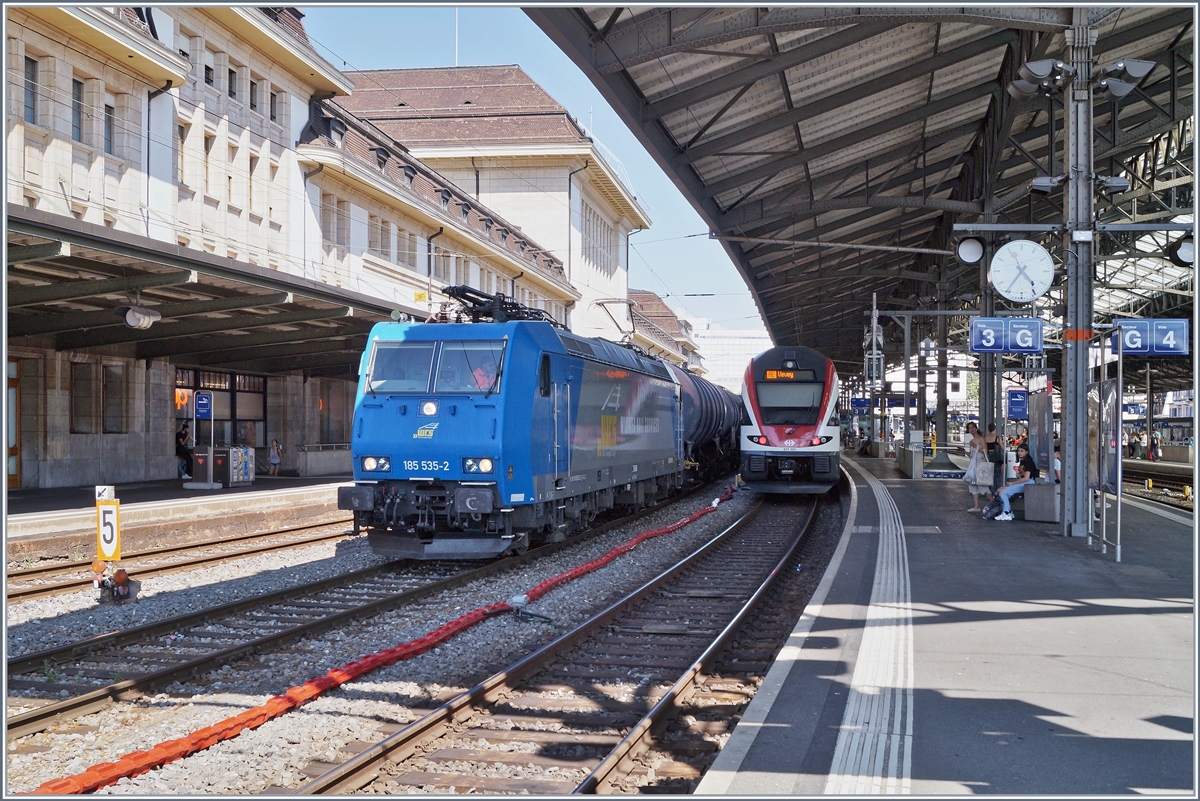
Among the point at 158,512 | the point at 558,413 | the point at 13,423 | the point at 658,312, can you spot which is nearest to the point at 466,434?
the point at 558,413

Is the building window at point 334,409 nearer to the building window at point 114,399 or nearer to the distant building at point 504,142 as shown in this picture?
the building window at point 114,399

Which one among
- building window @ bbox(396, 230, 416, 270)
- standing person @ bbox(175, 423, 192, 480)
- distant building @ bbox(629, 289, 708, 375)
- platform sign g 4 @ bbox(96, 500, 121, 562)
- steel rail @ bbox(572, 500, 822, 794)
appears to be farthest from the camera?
distant building @ bbox(629, 289, 708, 375)

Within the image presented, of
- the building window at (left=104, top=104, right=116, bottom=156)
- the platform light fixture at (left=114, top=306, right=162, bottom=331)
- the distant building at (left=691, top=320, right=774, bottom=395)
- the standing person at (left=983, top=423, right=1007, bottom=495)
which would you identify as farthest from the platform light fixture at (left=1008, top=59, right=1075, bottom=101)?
the distant building at (left=691, top=320, right=774, bottom=395)

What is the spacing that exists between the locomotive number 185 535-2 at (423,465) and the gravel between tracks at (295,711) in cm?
162

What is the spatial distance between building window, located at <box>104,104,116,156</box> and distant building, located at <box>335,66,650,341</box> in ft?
77.8

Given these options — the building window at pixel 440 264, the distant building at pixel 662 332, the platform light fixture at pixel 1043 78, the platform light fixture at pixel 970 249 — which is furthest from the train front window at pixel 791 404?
the distant building at pixel 662 332

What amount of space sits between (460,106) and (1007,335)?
120 feet

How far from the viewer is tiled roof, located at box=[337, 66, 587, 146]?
46.2m

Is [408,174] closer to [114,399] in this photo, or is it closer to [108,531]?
[114,399]

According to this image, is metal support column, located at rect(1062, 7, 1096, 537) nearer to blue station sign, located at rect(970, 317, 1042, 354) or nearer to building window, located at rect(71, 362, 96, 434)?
blue station sign, located at rect(970, 317, 1042, 354)

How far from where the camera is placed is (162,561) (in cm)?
1341

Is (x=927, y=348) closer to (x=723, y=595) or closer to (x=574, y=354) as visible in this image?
(x=574, y=354)

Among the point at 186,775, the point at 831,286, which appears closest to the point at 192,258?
the point at 186,775

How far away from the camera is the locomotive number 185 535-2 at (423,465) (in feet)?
38.8
